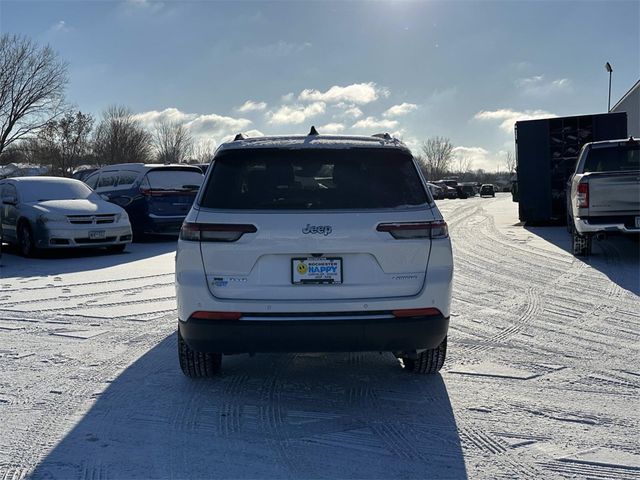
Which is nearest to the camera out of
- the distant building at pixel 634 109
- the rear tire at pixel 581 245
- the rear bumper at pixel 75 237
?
the rear tire at pixel 581 245

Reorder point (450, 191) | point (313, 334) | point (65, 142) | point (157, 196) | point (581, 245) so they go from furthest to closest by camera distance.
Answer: point (450, 191), point (65, 142), point (157, 196), point (581, 245), point (313, 334)

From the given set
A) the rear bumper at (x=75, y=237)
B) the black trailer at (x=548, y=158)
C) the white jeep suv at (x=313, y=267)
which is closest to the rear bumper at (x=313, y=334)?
the white jeep suv at (x=313, y=267)

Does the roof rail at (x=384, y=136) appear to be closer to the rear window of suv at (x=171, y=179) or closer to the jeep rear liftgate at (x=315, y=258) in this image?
the jeep rear liftgate at (x=315, y=258)

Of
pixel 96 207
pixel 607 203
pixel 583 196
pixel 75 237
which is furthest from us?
pixel 96 207

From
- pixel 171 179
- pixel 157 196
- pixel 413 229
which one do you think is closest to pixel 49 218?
pixel 157 196

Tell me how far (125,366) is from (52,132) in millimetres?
46343

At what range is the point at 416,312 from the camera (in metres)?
3.86

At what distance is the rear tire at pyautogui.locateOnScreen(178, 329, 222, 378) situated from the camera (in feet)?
14.6

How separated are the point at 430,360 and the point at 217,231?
189 centimetres

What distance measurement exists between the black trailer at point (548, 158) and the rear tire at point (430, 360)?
13.8 metres

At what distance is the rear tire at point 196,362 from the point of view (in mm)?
4441

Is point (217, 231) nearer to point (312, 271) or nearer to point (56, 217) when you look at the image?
point (312, 271)

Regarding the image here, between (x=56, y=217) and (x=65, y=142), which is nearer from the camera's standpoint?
(x=56, y=217)

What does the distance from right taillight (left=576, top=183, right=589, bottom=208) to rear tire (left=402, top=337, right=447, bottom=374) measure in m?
6.10
